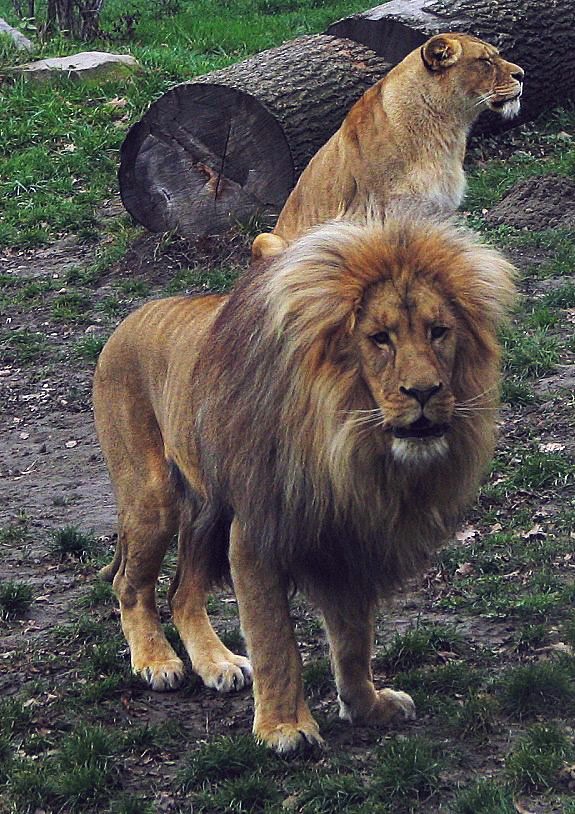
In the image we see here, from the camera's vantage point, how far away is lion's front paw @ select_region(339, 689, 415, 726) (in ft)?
14.1

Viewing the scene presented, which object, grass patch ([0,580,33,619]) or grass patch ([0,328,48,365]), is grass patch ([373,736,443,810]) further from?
grass patch ([0,328,48,365])

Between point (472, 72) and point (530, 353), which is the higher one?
point (472, 72)

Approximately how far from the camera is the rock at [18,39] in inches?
533

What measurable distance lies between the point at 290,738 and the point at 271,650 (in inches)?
11.8

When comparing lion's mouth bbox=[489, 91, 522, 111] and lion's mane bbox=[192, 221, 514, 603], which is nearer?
lion's mane bbox=[192, 221, 514, 603]

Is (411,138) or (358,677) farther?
(411,138)

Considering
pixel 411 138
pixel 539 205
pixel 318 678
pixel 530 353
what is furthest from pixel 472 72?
pixel 318 678

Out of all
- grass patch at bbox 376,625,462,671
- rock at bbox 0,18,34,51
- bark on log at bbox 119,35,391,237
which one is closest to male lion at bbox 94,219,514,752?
grass patch at bbox 376,625,462,671

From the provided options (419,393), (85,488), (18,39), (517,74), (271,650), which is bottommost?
(85,488)

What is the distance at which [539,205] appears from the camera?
29.6 feet

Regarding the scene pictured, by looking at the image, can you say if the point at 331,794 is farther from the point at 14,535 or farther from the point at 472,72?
the point at 472,72

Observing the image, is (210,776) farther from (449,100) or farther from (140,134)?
(140,134)

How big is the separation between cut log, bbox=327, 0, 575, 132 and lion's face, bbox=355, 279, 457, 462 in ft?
22.2

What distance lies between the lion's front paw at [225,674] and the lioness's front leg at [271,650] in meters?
0.61
